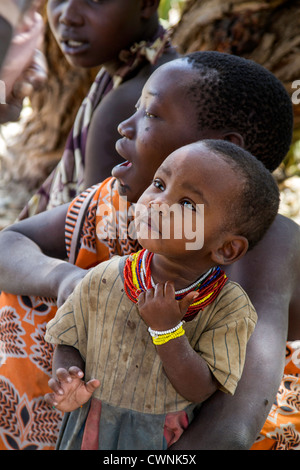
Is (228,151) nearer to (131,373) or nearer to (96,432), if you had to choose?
(131,373)

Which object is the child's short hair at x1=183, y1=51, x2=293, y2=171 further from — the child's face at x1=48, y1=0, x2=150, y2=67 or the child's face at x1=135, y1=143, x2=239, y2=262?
the child's face at x1=48, y1=0, x2=150, y2=67

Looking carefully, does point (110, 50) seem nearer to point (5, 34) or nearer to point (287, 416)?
point (287, 416)

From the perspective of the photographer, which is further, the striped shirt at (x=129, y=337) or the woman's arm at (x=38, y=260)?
the woman's arm at (x=38, y=260)

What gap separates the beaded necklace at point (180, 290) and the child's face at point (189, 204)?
0.09 meters

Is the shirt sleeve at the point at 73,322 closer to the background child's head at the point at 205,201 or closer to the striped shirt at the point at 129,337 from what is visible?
the striped shirt at the point at 129,337

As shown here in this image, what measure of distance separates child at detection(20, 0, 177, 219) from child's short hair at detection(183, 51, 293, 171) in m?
0.62

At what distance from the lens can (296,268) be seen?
177 cm

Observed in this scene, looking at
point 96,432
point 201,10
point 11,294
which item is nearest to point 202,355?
point 96,432

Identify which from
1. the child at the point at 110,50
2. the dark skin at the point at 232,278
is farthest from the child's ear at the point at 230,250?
the child at the point at 110,50

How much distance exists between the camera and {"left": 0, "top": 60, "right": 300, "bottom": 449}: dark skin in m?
1.54

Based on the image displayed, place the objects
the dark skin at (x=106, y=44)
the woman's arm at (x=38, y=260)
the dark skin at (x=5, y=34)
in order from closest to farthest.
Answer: the dark skin at (x=5, y=34), the woman's arm at (x=38, y=260), the dark skin at (x=106, y=44)

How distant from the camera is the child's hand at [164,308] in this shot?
1.36 meters

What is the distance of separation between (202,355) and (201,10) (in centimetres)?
257

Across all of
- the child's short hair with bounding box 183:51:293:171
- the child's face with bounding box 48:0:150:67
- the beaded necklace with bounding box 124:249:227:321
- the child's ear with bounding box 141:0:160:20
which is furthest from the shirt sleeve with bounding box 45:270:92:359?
the child's ear with bounding box 141:0:160:20
